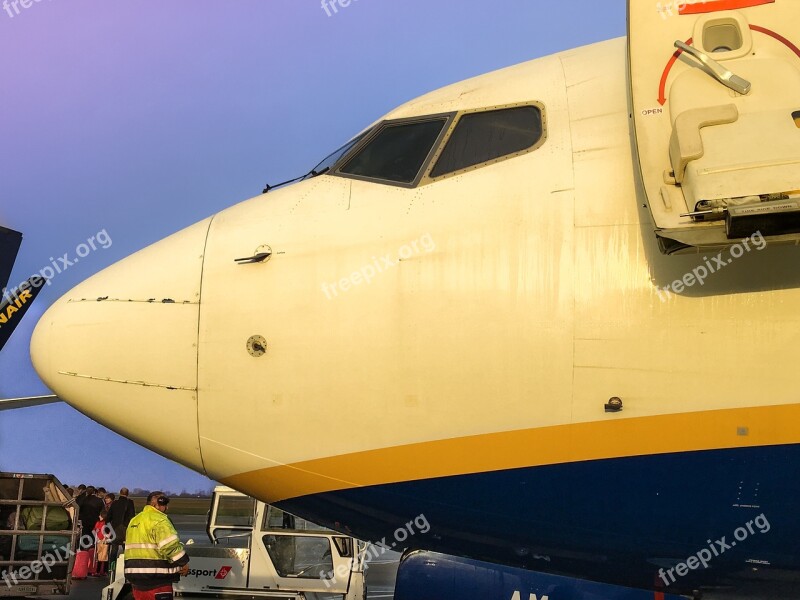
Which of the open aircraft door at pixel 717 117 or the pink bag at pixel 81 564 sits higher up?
the open aircraft door at pixel 717 117

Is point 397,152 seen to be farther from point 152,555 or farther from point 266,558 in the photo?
point 266,558

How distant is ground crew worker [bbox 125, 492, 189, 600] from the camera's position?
9617mm

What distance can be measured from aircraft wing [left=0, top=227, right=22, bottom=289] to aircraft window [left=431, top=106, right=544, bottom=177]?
23191 mm

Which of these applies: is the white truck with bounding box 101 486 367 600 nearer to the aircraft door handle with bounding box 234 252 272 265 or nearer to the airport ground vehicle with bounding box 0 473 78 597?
the airport ground vehicle with bounding box 0 473 78 597

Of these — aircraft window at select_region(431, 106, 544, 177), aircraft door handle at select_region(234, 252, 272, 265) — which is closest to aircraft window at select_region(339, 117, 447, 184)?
aircraft window at select_region(431, 106, 544, 177)

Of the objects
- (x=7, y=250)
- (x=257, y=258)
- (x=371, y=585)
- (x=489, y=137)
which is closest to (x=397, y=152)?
(x=489, y=137)

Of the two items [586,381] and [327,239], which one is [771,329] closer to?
[586,381]

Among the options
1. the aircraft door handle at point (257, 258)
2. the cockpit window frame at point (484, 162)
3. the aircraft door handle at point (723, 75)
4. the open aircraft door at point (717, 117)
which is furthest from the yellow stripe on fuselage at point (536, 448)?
the aircraft door handle at point (723, 75)

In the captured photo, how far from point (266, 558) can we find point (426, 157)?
7796mm

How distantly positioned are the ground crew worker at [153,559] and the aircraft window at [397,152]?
4.84 meters

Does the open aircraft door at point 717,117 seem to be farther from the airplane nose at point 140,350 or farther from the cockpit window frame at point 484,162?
the airplane nose at point 140,350

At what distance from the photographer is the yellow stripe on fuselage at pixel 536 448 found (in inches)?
215

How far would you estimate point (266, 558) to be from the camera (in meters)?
12.6

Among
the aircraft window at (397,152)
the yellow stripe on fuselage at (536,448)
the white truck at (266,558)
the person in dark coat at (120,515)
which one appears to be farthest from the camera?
the person in dark coat at (120,515)
